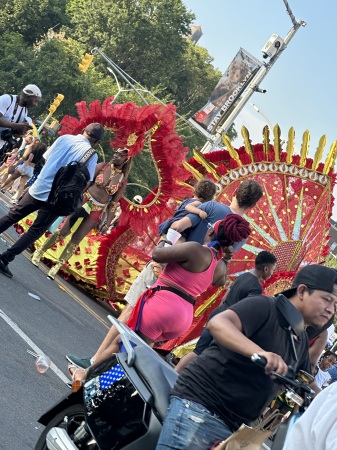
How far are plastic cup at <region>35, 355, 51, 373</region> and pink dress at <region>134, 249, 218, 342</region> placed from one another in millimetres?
864

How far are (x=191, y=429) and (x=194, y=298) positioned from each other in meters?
2.82

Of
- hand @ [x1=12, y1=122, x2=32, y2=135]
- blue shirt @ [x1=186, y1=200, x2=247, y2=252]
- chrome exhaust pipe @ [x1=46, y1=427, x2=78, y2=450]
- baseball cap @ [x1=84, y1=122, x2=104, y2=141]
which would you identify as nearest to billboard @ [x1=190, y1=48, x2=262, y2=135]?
baseball cap @ [x1=84, y1=122, x2=104, y2=141]

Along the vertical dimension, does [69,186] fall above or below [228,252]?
below

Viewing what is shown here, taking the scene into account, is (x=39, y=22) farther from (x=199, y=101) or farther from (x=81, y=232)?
(x=81, y=232)

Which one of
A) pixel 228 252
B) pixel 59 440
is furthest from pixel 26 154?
pixel 59 440

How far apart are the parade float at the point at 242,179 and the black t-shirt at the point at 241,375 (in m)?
6.99

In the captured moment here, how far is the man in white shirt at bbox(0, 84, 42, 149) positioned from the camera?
9.86 metres

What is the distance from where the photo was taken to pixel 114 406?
161 inches

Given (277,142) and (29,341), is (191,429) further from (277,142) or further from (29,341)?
(277,142)

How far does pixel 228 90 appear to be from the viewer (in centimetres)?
3034

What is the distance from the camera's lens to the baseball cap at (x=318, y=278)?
12.9 ft

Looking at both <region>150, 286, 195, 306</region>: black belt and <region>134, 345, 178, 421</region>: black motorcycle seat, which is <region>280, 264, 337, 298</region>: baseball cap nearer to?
<region>134, 345, 178, 421</region>: black motorcycle seat

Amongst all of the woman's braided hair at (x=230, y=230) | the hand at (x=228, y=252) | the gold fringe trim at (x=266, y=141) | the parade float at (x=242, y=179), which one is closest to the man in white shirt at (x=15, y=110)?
the parade float at (x=242, y=179)

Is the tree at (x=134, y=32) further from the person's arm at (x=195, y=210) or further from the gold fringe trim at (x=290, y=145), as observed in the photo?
the person's arm at (x=195, y=210)
